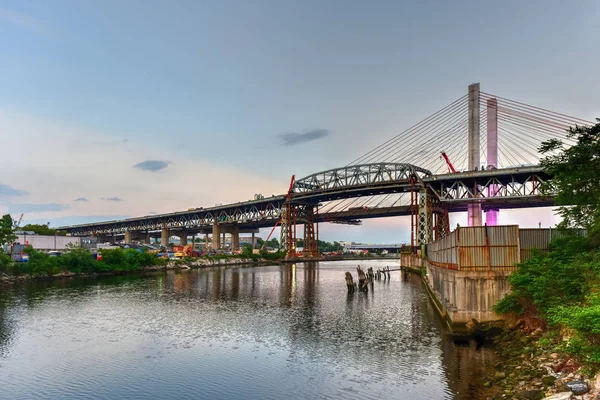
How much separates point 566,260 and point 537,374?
9.13 metres

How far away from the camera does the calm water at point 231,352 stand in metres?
18.7

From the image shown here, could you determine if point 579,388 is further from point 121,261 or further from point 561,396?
point 121,261

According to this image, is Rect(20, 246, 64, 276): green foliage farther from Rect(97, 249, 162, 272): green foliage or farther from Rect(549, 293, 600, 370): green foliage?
Rect(549, 293, 600, 370): green foliage

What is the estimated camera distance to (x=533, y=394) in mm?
15234

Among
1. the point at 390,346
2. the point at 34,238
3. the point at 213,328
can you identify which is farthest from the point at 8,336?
the point at 34,238

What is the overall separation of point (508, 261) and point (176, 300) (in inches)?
1383

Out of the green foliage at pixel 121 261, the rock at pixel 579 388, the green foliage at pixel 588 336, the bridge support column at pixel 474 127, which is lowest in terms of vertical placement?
the green foliage at pixel 121 261

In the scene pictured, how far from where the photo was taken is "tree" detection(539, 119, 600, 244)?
2383 cm

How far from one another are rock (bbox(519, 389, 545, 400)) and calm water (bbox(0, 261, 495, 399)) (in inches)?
72.4

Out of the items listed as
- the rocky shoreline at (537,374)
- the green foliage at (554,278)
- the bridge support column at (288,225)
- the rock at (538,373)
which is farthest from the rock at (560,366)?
the bridge support column at (288,225)

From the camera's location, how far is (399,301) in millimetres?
46750

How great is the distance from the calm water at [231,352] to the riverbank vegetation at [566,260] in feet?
11.9

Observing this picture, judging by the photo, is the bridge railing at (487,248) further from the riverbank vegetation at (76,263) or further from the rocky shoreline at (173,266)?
the riverbank vegetation at (76,263)

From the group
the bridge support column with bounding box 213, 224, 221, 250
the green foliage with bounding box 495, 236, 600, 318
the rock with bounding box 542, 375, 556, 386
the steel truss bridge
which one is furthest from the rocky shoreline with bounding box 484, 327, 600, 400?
the bridge support column with bounding box 213, 224, 221, 250
